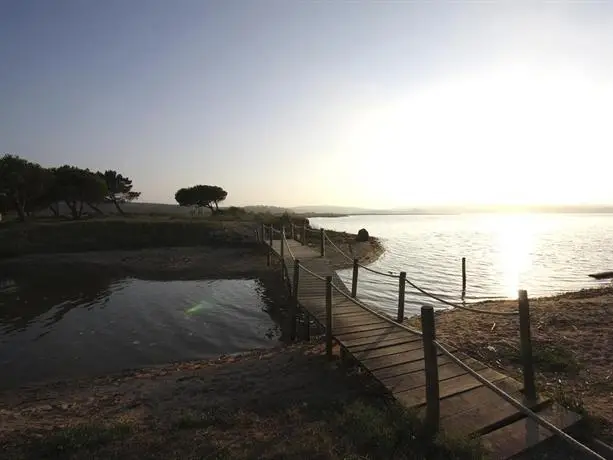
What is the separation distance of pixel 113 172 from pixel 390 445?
220ft

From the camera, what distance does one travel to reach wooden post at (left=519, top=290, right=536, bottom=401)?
5680 millimetres

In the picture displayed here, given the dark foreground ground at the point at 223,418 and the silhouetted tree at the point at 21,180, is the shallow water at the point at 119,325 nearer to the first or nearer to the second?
the dark foreground ground at the point at 223,418

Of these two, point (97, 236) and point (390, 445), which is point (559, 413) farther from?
point (97, 236)

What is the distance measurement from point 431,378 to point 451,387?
124 cm

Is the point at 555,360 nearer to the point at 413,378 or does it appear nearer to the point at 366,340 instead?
the point at 413,378

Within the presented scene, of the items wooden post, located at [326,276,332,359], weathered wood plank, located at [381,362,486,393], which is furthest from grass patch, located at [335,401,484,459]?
wooden post, located at [326,276,332,359]

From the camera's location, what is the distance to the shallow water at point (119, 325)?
1115 centimetres

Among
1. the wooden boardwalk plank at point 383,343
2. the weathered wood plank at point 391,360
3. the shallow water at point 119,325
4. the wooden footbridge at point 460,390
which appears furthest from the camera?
the shallow water at point 119,325

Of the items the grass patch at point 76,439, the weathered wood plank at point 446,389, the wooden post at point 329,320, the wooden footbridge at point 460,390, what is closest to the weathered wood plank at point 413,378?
the wooden footbridge at point 460,390

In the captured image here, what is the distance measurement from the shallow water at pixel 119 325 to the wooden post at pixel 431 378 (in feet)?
25.7

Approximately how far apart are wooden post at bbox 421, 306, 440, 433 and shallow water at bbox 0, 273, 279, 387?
784 cm

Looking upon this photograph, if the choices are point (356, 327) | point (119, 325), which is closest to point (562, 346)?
point (356, 327)

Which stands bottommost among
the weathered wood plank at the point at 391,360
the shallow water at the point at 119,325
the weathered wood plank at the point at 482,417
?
the shallow water at the point at 119,325

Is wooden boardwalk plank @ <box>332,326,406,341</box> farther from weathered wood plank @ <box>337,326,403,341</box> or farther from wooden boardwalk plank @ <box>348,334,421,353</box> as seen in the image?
wooden boardwalk plank @ <box>348,334,421,353</box>
